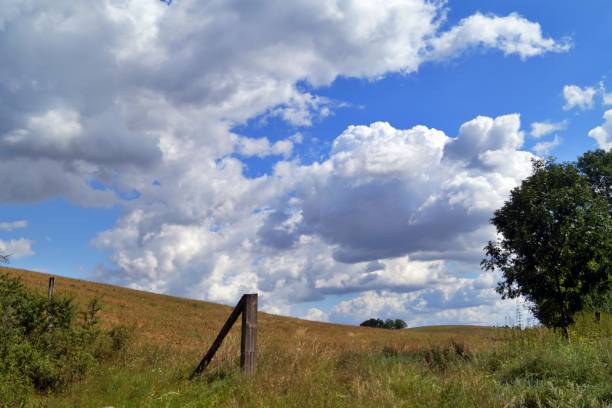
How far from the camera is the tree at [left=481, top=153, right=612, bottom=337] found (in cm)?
2012

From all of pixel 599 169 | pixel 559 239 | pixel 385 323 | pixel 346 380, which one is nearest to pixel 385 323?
pixel 385 323

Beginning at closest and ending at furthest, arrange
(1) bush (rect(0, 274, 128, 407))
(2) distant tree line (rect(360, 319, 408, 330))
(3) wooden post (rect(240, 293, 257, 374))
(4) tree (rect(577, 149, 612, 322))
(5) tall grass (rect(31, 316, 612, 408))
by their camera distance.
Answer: (5) tall grass (rect(31, 316, 612, 408)), (1) bush (rect(0, 274, 128, 407)), (3) wooden post (rect(240, 293, 257, 374)), (4) tree (rect(577, 149, 612, 322)), (2) distant tree line (rect(360, 319, 408, 330))

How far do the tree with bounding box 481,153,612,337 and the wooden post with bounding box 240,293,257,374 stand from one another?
47.4 ft

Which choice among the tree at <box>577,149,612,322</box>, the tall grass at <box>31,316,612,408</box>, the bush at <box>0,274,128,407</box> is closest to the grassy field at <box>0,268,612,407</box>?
the tall grass at <box>31,316,612,408</box>

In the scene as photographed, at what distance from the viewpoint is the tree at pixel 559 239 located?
66.0ft

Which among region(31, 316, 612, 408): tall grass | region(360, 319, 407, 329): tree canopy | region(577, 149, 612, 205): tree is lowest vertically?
region(31, 316, 612, 408): tall grass

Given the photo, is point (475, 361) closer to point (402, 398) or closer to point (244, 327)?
point (402, 398)

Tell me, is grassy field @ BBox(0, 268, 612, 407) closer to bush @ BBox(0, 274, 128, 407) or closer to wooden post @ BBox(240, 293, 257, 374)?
wooden post @ BBox(240, 293, 257, 374)

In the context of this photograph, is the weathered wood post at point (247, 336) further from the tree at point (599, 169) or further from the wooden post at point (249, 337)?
the tree at point (599, 169)

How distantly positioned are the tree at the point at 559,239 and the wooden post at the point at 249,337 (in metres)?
14.4

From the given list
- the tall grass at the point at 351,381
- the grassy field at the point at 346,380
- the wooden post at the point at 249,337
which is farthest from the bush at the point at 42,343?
the wooden post at the point at 249,337

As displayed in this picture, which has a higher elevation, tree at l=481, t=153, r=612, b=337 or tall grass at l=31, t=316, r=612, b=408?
tree at l=481, t=153, r=612, b=337

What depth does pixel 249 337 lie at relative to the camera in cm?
982

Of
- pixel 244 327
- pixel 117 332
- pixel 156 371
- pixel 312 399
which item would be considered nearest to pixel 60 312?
pixel 117 332
